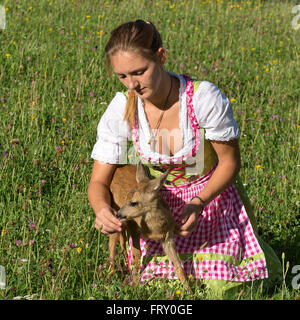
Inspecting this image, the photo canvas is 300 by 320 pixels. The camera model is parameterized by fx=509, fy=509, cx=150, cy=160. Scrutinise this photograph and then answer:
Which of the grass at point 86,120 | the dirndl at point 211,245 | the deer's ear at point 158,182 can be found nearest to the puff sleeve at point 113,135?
the dirndl at point 211,245

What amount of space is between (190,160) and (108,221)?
2.65 feet

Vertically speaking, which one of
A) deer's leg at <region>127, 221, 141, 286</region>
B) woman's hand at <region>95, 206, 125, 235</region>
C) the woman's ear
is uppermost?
the woman's ear

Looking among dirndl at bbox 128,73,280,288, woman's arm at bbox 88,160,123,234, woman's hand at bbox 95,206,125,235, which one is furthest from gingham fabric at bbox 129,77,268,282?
woman's hand at bbox 95,206,125,235

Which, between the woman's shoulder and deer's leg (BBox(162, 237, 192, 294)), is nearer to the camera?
deer's leg (BBox(162, 237, 192, 294))

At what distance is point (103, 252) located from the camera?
12.1 ft

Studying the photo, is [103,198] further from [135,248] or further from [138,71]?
[138,71]

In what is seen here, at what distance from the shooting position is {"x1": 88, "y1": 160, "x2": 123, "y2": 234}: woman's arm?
3.08 meters

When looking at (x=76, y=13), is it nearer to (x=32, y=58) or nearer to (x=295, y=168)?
(x=32, y=58)

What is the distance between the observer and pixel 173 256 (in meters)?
3.21

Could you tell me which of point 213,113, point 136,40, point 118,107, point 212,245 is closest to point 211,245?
point 212,245

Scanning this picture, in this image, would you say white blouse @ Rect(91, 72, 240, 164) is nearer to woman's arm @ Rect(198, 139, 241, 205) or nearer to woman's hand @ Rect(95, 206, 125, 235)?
woman's arm @ Rect(198, 139, 241, 205)

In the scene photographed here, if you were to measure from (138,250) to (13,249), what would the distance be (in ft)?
2.76

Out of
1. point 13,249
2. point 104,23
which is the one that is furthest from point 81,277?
point 104,23

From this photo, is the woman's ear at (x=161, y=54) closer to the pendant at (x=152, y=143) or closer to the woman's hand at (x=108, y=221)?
the pendant at (x=152, y=143)
